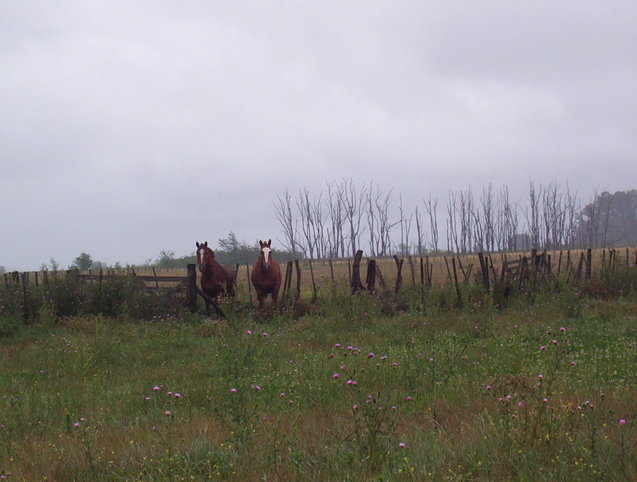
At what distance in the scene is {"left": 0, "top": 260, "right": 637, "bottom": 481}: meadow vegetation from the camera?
4020 millimetres

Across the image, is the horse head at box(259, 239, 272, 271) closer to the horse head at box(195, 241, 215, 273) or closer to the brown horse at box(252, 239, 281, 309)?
the brown horse at box(252, 239, 281, 309)

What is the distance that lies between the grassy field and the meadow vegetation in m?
0.02

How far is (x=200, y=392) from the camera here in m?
6.61

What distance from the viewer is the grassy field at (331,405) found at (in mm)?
3996

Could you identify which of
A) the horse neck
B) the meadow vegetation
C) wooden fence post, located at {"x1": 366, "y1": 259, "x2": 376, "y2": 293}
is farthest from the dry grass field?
the meadow vegetation

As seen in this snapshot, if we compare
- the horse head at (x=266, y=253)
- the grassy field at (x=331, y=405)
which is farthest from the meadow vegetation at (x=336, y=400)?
the horse head at (x=266, y=253)

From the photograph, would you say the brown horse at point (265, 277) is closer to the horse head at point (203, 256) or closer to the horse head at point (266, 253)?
the horse head at point (266, 253)

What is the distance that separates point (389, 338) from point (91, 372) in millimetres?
4960

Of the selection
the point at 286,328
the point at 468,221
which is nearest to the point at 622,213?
the point at 468,221

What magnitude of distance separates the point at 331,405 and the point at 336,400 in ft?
0.52

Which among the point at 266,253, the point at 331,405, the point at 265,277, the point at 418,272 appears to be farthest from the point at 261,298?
the point at 418,272

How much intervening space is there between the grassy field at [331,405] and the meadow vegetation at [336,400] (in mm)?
22

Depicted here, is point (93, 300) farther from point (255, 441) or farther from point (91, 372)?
point (255, 441)

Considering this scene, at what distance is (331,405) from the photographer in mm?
5844
